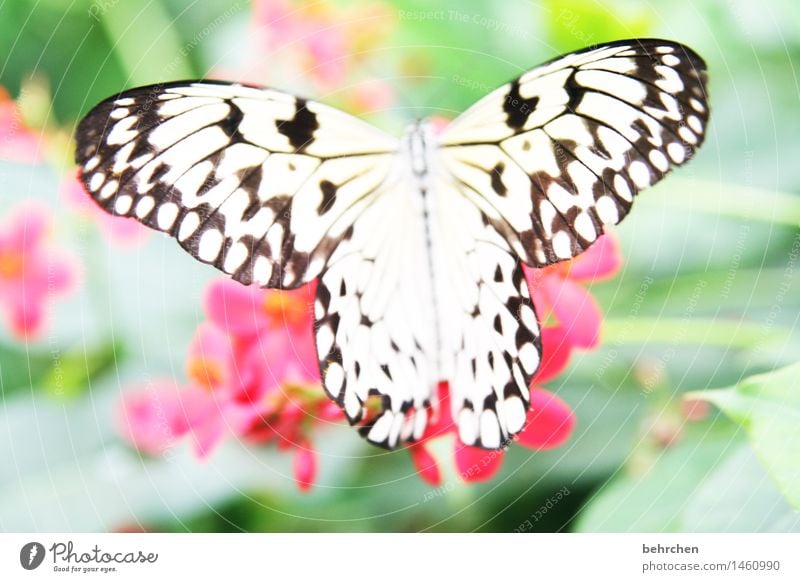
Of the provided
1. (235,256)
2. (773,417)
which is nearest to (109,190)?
(235,256)

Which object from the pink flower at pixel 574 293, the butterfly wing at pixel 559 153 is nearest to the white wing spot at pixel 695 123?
the butterfly wing at pixel 559 153

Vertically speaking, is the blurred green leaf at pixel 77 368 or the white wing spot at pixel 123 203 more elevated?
the white wing spot at pixel 123 203

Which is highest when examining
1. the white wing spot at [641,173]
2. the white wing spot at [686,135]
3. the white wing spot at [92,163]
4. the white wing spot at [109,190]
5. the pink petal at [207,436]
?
the white wing spot at [686,135]

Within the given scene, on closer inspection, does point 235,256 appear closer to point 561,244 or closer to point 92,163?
point 92,163

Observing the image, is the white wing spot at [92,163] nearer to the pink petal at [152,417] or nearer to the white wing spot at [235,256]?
the white wing spot at [235,256]

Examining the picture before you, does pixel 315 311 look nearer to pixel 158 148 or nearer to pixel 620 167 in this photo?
pixel 158 148

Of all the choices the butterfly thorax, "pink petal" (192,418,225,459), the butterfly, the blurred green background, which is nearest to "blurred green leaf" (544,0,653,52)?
the blurred green background

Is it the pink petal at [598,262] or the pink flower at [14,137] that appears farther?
the pink flower at [14,137]
